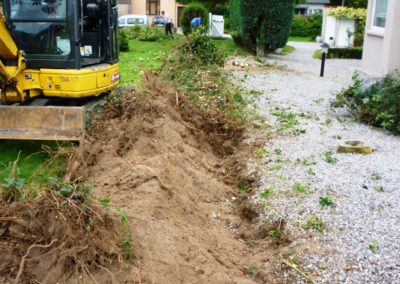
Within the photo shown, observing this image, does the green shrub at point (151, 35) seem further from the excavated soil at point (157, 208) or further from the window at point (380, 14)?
the excavated soil at point (157, 208)

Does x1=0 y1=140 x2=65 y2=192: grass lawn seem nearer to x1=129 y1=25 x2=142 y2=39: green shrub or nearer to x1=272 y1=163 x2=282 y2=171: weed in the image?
x1=272 y1=163 x2=282 y2=171: weed

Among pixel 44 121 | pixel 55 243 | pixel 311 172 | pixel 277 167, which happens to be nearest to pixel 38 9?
pixel 44 121

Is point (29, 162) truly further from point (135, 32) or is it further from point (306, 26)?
point (306, 26)

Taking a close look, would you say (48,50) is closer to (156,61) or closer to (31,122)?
(31,122)

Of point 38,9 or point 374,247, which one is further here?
point 38,9

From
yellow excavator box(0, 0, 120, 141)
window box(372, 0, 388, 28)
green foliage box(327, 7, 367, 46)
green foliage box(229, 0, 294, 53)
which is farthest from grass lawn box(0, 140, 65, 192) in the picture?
green foliage box(327, 7, 367, 46)

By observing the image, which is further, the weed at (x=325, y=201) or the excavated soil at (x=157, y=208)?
the weed at (x=325, y=201)

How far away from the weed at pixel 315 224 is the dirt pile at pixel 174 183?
467 millimetres

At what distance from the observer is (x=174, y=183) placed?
6.87 metres

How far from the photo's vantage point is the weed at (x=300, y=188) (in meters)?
6.84

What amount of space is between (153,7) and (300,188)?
2011 inches

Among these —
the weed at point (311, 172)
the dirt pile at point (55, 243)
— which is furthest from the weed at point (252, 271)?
the weed at point (311, 172)

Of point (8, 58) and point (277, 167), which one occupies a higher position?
point (8, 58)

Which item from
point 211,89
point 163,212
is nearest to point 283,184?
point 163,212
